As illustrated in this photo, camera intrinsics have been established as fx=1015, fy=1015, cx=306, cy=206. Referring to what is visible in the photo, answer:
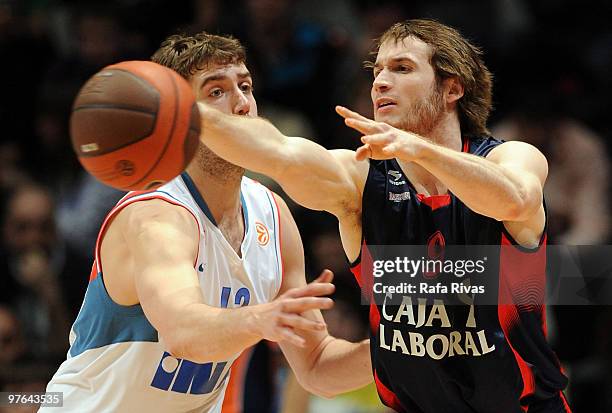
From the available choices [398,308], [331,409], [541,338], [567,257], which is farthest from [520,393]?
[331,409]

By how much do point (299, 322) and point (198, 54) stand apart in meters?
1.90

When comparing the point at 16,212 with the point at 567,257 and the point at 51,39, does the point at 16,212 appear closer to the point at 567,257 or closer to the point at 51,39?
the point at 51,39

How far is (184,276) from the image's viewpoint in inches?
173

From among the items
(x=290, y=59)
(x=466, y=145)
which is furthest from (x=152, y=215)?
(x=290, y=59)

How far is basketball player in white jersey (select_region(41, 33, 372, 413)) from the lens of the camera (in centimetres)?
458

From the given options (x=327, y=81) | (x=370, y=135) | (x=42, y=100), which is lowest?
(x=42, y=100)

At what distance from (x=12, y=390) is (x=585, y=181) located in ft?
15.6

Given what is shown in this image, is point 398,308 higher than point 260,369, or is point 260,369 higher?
point 398,308

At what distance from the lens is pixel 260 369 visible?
7.87 metres

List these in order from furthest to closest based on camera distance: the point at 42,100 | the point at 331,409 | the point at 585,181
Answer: the point at 42,100
the point at 585,181
the point at 331,409

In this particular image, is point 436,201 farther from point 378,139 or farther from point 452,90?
point 378,139

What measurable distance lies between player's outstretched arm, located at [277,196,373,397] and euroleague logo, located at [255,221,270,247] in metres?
0.17

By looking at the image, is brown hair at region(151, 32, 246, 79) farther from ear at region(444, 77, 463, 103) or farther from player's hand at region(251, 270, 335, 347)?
player's hand at region(251, 270, 335, 347)

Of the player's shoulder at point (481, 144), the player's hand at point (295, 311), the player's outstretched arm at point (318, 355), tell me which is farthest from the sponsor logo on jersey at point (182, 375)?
the player's shoulder at point (481, 144)
